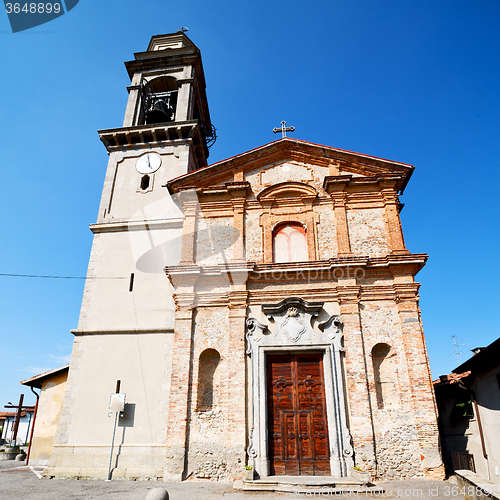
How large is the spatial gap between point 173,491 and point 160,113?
14969 millimetres

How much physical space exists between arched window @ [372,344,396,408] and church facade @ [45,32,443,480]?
3 cm

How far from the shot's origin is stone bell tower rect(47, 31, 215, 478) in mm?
11180

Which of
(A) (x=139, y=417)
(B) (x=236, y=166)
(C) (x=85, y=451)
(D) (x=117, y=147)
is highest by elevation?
(D) (x=117, y=147)

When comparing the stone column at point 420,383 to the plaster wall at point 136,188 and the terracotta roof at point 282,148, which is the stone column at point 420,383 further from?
the plaster wall at point 136,188

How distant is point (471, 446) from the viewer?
42.2 ft

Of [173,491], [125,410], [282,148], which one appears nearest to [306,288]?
[282,148]

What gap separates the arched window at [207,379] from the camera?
11.1 meters

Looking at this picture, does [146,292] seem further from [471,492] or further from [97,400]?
[471,492]

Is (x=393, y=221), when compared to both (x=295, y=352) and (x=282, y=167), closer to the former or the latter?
(x=282, y=167)

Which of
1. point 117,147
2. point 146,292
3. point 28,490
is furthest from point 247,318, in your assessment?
point 117,147

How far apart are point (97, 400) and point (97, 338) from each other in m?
1.89

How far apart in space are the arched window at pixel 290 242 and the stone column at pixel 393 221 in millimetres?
2665

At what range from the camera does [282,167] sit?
14117 millimetres

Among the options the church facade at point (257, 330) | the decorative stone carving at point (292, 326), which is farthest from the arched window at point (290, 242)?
the decorative stone carving at point (292, 326)
